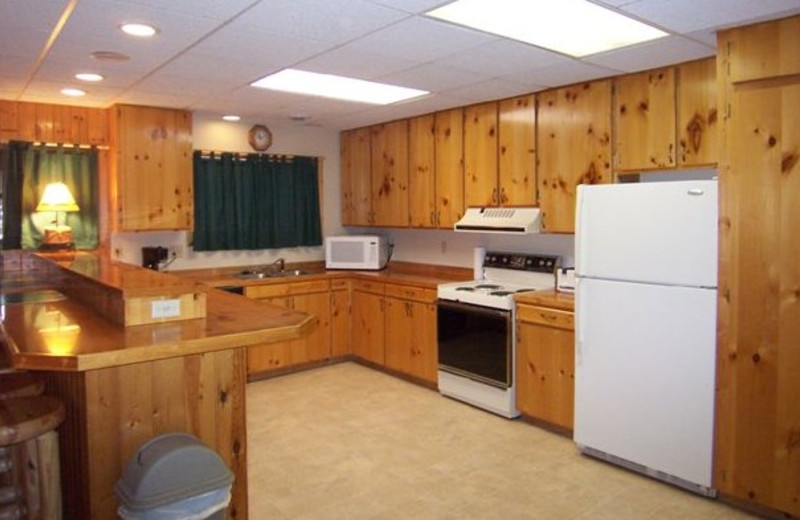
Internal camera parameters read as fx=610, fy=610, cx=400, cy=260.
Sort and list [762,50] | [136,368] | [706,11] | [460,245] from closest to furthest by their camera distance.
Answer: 1. [136,368]
2. [706,11]
3. [762,50]
4. [460,245]

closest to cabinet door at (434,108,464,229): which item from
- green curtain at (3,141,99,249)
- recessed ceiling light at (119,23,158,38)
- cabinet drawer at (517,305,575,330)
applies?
cabinet drawer at (517,305,575,330)

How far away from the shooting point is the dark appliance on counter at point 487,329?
14.0ft

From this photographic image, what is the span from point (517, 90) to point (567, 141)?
1.68 feet

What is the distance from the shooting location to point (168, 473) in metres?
1.98

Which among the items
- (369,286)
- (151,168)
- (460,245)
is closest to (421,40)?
(460,245)

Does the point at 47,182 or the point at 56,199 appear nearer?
the point at 56,199

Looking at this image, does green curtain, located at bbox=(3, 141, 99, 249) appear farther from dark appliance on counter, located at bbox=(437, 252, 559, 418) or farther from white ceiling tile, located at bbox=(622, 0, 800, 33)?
white ceiling tile, located at bbox=(622, 0, 800, 33)

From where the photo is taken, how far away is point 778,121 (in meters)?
2.84

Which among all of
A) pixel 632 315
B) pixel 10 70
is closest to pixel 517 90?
pixel 632 315

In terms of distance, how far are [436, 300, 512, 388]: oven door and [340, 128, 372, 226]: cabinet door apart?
1.75m

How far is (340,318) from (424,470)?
2.51m

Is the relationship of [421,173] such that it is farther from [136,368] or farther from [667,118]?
[136,368]

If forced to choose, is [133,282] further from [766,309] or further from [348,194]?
[348,194]

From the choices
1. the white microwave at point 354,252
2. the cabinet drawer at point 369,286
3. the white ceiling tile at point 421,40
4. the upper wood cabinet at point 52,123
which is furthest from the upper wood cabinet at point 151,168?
the white ceiling tile at point 421,40
